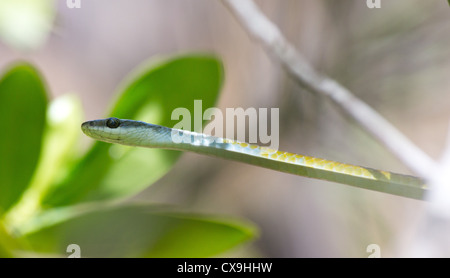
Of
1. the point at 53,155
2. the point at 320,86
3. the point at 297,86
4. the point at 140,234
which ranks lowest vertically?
the point at 140,234

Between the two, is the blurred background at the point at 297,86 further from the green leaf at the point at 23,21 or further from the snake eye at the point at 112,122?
the snake eye at the point at 112,122

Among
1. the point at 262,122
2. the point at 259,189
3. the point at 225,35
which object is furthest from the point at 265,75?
the point at 259,189

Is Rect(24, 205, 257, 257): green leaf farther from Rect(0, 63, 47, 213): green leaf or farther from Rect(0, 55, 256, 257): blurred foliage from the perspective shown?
Rect(0, 63, 47, 213): green leaf

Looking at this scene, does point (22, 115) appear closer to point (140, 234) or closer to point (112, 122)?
point (112, 122)

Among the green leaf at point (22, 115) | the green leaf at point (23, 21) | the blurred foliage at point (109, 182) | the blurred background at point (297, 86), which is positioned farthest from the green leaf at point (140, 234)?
→ the blurred background at point (297, 86)

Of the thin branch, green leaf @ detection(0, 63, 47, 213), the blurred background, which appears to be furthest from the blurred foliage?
the blurred background

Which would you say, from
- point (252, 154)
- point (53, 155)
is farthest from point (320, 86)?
point (53, 155)

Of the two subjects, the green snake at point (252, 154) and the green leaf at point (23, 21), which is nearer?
the green snake at point (252, 154)
